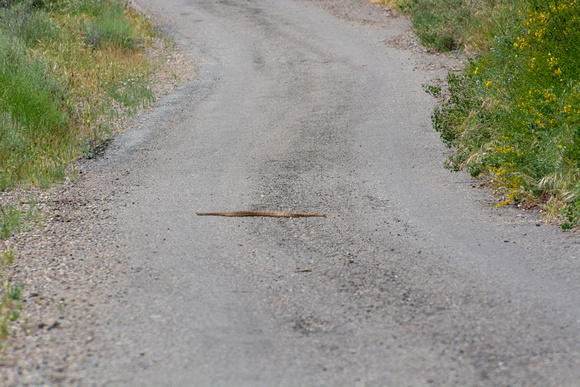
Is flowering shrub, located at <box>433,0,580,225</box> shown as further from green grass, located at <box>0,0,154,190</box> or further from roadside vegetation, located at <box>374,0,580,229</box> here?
green grass, located at <box>0,0,154,190</box>

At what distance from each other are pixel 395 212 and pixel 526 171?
1644 mm

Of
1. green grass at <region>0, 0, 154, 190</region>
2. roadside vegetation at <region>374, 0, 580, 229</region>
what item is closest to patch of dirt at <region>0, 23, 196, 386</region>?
green grass at <region>0, 0, 154, 190</region>

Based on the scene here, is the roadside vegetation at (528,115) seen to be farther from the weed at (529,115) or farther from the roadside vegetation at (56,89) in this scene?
the roadside vegetation at (56,89)

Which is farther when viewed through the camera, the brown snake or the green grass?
the green grass

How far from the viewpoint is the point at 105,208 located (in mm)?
7039

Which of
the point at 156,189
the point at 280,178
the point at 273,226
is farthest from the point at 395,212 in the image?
the point at 156,189

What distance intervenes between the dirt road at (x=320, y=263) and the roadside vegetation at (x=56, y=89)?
27.2 inches

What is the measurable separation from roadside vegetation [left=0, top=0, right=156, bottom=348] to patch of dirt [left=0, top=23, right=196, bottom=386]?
0.12 meters

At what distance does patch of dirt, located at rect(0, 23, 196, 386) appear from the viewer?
11.5 feet

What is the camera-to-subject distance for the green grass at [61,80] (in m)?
9.03

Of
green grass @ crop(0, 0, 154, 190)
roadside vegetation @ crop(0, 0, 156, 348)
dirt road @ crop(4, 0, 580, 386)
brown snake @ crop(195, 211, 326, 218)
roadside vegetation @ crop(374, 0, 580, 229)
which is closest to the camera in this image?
dirt road @ crop(4, 0, 580, 386)

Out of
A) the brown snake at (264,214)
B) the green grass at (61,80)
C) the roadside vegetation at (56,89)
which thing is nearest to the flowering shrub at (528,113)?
the brown snake at (264,214)

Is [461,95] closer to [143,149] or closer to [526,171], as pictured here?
[526,171]

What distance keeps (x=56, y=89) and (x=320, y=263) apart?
333 inches
